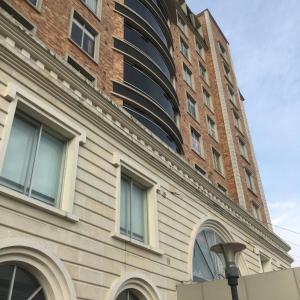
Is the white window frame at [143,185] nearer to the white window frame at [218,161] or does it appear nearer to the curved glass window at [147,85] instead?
the curved glass window at [147,85]

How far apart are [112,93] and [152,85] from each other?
3308mm

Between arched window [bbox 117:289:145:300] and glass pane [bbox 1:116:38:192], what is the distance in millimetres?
3883

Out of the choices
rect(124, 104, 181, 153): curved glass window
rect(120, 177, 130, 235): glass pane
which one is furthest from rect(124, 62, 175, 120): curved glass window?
rect(120, 177, 130, 235): glass pane

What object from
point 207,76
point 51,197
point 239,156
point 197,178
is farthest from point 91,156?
point 207,76

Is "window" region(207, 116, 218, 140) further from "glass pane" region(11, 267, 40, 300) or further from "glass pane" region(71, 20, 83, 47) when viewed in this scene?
"glass pane" region(11, 267, 40, 300)

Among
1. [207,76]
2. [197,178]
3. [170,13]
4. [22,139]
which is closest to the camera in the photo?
[22,139]

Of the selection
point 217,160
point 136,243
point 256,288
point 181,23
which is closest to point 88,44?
point 136,243

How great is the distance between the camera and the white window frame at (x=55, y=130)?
761 cm

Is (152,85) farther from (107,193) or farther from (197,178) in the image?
(107,193)

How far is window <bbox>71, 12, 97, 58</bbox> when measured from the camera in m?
13.9

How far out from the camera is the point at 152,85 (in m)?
16.8

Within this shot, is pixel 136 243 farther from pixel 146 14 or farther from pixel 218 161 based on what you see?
pixel 218 161

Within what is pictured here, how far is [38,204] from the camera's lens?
7637 millimetres

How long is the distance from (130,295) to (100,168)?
3.51 meters
